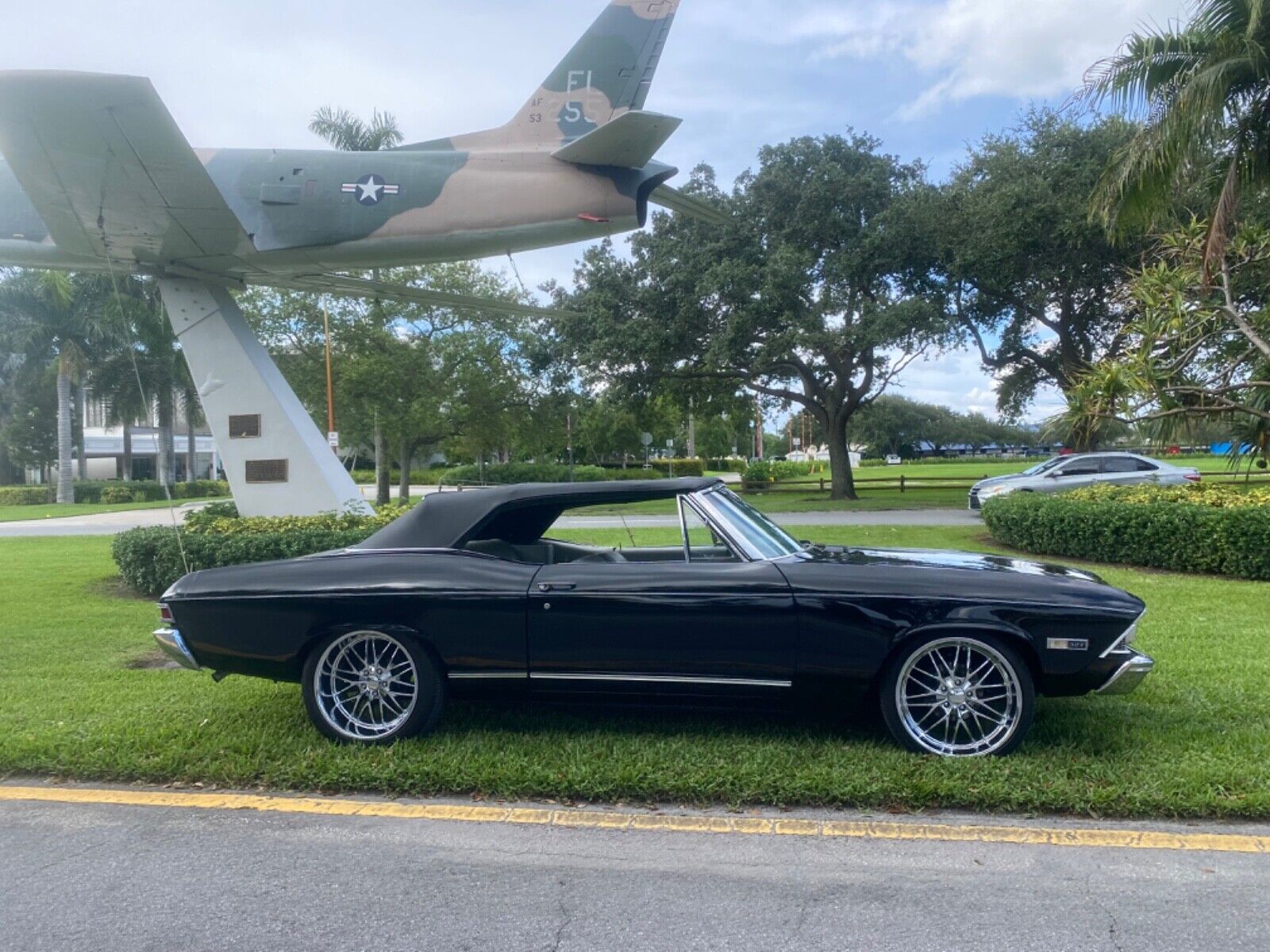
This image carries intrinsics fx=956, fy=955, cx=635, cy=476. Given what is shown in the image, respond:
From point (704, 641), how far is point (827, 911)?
1451 mm

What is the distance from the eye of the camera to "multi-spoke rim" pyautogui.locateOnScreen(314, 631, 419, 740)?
4.64m

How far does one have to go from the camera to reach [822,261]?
26.0m

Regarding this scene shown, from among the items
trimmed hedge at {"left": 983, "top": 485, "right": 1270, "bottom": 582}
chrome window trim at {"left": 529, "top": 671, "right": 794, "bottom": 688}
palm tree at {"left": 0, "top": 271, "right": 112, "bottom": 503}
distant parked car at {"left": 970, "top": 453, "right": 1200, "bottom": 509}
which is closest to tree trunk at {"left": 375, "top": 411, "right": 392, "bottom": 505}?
palm tree at {"left": 0, "top": 271, "right": 112, "bottom": 503}

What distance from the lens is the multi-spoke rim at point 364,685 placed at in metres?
4.64

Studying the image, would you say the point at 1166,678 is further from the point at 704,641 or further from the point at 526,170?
the point at 526,170

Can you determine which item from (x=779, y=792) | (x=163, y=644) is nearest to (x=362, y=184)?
(x=163, y=644)

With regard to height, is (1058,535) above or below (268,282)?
below

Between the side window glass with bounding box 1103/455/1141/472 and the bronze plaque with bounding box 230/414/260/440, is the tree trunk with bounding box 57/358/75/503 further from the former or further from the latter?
the side window glass with bounding box 1103/455/1141/472

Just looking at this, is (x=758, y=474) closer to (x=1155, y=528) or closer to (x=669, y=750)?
(x=1155, y=528)

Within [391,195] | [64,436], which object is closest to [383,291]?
[391,195]

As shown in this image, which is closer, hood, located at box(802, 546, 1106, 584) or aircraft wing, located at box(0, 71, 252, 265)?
hood, located at box(802, 546, 1106, 584)

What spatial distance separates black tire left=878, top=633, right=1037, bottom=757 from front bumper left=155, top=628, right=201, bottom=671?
3381 mm

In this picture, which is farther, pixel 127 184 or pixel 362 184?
pixel 362 184

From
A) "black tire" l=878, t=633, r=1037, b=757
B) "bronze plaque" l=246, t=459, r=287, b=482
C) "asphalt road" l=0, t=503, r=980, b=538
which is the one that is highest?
"bronze plaque" l=246, t=459, r=287, b=482
